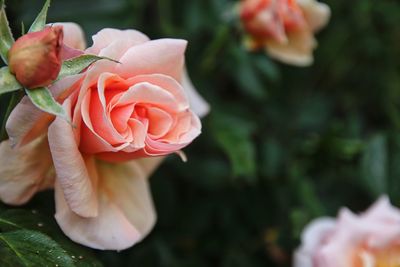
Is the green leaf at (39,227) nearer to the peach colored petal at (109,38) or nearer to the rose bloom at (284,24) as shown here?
the peach colored petal at (109,38)

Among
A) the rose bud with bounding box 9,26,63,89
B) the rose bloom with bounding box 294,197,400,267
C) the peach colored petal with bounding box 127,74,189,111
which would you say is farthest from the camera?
the rose bloom with bounding box 294,197,400,267

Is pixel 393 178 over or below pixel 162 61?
below

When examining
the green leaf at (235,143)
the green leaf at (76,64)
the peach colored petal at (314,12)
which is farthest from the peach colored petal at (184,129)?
the peach colored petal at (314,12)

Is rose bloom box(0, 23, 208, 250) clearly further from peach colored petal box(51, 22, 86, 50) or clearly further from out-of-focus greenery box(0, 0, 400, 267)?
out-of-focus greenery box(0, 0, 400, 267)

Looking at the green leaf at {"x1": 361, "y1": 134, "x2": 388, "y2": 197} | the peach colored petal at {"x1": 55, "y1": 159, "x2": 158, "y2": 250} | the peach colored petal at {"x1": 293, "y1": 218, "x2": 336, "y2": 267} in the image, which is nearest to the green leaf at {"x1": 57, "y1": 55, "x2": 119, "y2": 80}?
the peach colored petal at {"x1": 55, "y1": 159, "x2": 158, "y2": 250}

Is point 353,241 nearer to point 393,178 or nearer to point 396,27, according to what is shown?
point 393,178

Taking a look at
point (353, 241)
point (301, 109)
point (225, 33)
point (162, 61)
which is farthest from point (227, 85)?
point (162, 61)

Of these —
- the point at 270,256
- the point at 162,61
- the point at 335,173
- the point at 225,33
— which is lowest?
the point at 270,256
